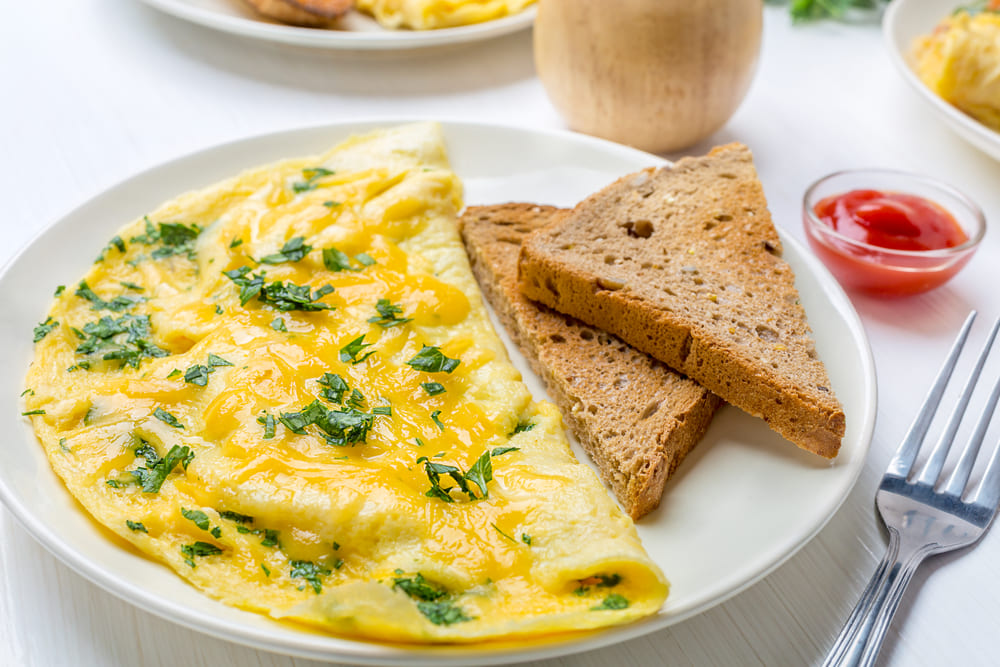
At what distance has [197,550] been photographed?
2098 mm

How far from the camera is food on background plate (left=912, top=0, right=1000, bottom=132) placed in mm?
3906

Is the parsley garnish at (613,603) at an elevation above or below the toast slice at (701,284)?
below

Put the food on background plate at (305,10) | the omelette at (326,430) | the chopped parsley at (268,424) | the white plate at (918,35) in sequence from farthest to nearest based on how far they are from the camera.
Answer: the food on background plate at (305,10) < the white plate at (918,35) < the chopped parsley at (268,424) < the omelette at (326,430)

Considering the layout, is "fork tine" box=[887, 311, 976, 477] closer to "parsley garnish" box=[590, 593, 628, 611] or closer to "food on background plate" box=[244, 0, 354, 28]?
"parsley garnish" box=[590, 593, 628, 611]

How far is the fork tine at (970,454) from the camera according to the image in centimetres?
248

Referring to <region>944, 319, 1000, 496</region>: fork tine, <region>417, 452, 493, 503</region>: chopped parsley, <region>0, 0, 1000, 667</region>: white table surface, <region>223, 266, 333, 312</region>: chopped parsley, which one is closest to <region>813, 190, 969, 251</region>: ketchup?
<region>0, 0, 1000, 667</region>: white table surface

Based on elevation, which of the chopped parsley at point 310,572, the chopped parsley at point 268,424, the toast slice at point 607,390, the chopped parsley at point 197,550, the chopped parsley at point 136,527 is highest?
the chopped parsley at point 268,424

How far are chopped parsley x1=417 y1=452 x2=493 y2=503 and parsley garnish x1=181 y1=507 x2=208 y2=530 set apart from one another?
57cm

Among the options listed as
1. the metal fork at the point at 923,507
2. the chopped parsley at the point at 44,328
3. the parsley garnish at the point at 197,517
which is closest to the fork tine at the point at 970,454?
the metal fork at the point at 923,507

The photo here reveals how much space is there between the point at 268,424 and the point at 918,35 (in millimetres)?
4216

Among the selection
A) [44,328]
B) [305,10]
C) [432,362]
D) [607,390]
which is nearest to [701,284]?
[607,390]

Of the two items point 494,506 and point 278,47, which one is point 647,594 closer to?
point 494,506

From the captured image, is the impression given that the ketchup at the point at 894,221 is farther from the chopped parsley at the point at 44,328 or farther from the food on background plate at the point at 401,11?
the chopped parsley at the point at 44,328

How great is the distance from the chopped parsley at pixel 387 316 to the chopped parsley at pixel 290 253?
0.38 metres
